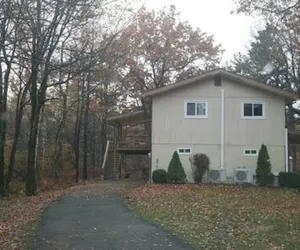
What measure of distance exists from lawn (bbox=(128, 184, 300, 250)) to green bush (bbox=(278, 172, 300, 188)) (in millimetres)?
2928

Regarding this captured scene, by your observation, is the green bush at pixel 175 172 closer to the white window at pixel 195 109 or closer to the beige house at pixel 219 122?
the beige house at pixel 219 122

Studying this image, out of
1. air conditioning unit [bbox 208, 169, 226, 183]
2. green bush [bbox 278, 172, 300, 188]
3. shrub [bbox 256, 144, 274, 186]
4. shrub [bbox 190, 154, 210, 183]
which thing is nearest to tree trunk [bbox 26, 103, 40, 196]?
shrub [bbox 190, 154, 210, 183]

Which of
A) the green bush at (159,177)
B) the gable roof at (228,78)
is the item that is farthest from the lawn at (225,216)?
the gable roof at (228,78)

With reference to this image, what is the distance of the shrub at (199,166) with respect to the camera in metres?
24.0

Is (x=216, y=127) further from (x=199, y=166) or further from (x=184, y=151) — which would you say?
(x=199, y=166)

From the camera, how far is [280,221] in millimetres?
11938

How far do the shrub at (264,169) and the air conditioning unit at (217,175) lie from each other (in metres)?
1.74

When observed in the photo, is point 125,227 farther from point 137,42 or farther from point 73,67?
point 137,42

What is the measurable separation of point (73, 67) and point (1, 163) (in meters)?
16.1

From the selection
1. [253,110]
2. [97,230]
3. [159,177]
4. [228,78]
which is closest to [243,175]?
[253,110]

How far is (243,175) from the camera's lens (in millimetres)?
23672

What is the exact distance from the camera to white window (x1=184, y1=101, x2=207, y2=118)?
81.5ft

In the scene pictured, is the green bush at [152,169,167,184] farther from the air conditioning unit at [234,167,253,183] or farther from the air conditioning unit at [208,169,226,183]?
the air conditioning unit at [234,167,253,183]

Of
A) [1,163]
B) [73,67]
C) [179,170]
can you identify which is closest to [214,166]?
[179,170]
